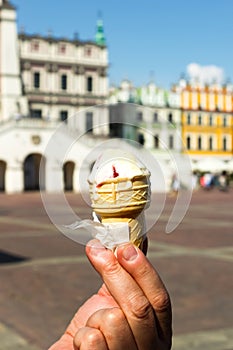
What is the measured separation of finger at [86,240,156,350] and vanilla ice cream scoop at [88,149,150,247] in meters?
0.08

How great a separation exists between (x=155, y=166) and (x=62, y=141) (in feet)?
0.93

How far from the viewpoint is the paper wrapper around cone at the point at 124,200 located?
1.69 metres

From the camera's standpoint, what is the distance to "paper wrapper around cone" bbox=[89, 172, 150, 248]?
1.69 metres

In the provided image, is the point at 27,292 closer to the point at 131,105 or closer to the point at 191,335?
the point at 191,335

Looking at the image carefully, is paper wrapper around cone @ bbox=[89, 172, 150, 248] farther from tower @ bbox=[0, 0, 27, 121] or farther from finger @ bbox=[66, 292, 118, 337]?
tower @ bbox=[0, 0, 27, 121]

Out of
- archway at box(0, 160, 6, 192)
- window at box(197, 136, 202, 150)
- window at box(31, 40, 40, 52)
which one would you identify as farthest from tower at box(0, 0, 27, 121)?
window at box(197, 136, 202, 150)

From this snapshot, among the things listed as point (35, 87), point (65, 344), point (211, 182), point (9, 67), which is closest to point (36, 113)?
point (35, 87)

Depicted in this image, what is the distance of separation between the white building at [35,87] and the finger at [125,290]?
137ft

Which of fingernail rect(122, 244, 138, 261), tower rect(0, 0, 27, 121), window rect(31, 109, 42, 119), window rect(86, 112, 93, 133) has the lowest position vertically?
fingernail rect(122, 244, 138, 261)

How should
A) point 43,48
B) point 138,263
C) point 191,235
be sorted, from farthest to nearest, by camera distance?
point 43,48
point 191,235
point 138,263

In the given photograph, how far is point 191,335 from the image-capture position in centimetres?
728

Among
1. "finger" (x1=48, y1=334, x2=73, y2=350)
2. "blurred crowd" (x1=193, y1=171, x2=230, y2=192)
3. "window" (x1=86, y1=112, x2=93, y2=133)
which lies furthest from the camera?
"blurred crowd" (x1=193, y1=171, x2=230, y2=192)

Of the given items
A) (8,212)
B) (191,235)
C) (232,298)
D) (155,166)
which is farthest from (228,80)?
(155,166)

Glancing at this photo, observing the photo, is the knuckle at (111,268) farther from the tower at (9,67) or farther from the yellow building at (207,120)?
the yellow building at (207,120)
